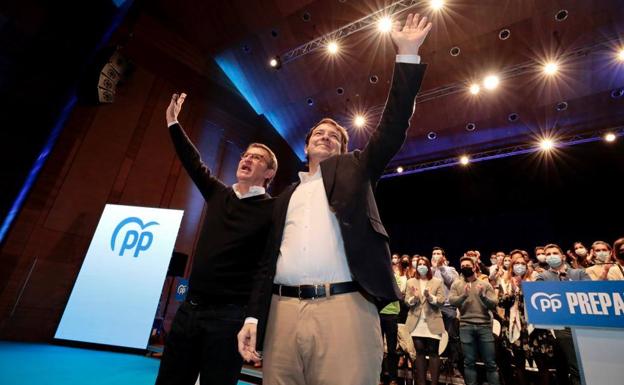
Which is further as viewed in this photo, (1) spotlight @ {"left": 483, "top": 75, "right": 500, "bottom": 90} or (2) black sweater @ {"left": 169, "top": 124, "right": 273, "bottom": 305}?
(1) spotlight @ {"left": 483, "top": 75, "right": 500, "bottom": 90}

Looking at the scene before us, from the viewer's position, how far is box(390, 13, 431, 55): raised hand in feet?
3.65

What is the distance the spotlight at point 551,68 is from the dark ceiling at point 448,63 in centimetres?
9

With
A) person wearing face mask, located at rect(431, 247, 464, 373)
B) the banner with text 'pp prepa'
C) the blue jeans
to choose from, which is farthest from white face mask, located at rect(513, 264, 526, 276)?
the banner with text 'pp prepa'

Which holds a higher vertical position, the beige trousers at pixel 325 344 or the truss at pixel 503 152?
the truss at pixel 503 152

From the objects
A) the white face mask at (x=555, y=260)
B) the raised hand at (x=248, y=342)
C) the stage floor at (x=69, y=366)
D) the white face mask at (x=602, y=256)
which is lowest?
the stage floor at (x=69, y=366)

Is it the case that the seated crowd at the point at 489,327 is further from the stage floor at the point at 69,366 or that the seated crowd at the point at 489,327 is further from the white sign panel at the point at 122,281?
the white sign panel at the point at 122,281

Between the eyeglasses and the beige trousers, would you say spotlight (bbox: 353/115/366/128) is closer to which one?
the eyeglasses

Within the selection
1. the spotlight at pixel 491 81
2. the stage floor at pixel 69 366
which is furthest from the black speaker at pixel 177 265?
the spotlight at pixel 491 81

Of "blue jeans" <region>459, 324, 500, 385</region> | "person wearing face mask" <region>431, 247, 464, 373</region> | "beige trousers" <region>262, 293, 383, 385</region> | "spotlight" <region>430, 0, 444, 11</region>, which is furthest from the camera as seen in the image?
"spotlight" <region>430, 0, 444, 11</region>

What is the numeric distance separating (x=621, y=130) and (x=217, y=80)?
308 inches

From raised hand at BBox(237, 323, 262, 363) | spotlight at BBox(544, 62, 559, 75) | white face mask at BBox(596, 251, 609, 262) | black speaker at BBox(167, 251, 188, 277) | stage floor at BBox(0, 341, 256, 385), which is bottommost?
stage floor at BBox(0, 341, 256, 385)

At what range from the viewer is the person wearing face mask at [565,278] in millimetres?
3055

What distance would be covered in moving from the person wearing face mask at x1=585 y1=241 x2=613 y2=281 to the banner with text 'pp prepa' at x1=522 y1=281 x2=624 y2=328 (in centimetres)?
207

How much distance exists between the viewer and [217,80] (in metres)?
7.19
